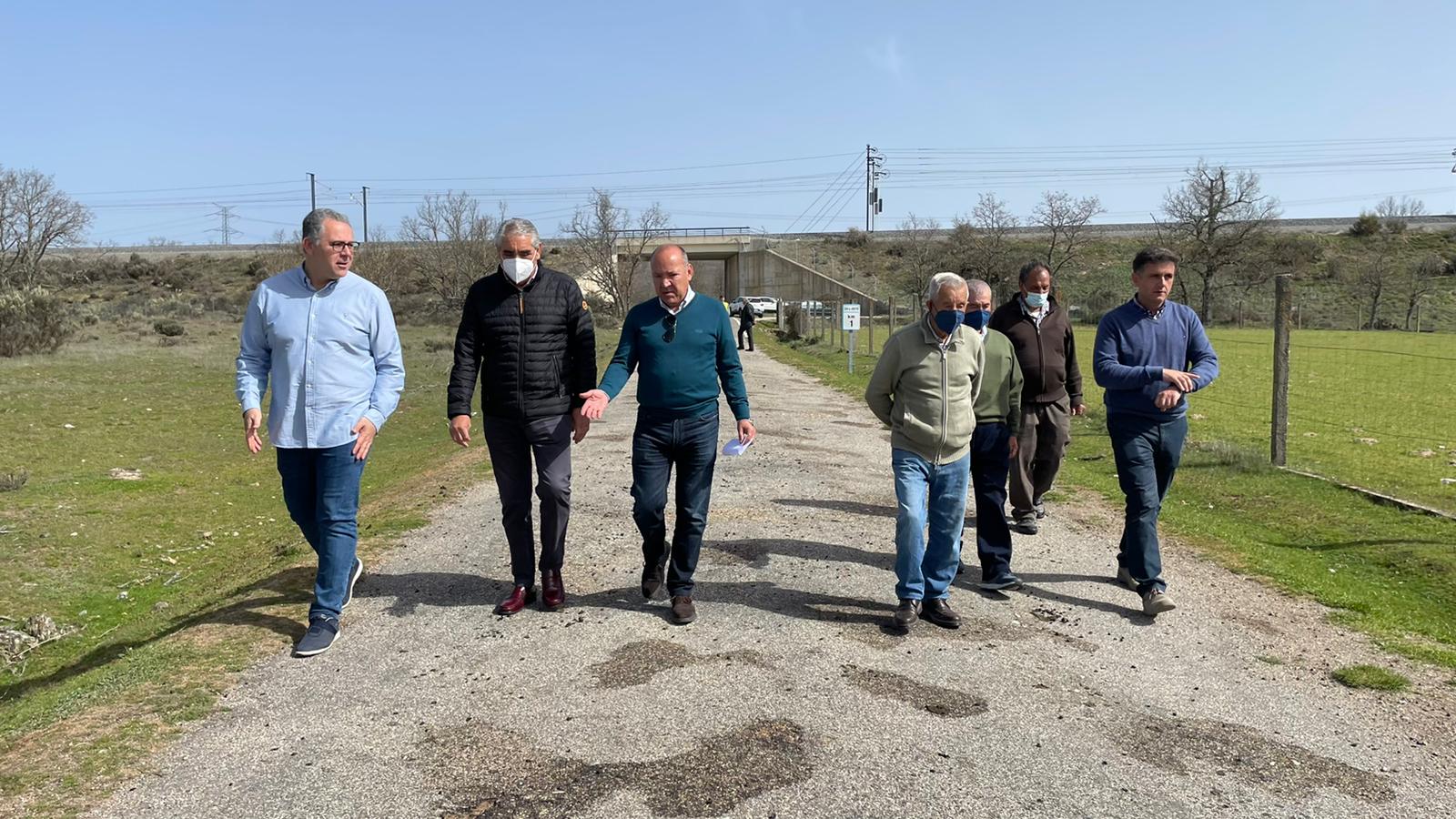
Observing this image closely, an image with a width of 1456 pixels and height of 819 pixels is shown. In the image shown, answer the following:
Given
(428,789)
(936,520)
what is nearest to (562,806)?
(428,789)

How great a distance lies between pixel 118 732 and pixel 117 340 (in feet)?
116

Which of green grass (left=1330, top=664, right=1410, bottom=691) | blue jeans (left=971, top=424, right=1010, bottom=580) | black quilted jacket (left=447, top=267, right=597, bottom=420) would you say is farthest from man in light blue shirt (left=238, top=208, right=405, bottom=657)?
green grass (left=1330, top=664, right=1410, bottom=691)

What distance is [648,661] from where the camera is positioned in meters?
4.69

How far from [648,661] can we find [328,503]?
1.74 meters

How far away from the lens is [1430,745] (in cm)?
395

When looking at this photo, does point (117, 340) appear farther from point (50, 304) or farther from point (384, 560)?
point (384, 560)

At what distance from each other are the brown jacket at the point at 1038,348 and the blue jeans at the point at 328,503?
14.9 ft

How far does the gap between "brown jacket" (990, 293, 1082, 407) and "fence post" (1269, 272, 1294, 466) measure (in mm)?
3827

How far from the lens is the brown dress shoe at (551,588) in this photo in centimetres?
539

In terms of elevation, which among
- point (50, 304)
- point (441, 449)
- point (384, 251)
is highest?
point (384, 251)

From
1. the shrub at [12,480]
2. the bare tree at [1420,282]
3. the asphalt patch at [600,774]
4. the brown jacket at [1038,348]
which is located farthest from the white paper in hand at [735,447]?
the bare tree at [1420,282]

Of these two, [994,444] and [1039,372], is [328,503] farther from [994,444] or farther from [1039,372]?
[1039,372]

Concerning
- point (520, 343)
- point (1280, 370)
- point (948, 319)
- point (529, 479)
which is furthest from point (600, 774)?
point (1280, 370)

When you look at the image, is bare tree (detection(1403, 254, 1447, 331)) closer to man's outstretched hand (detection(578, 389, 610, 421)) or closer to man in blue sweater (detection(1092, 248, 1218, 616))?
man in blue sweater (detection(1092, 248, 1218, 616))
